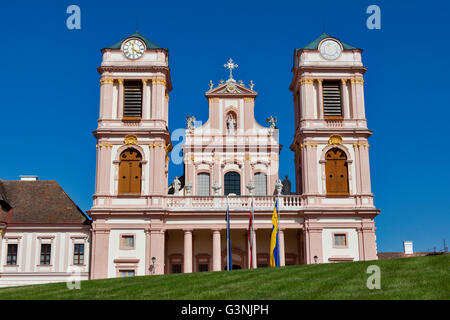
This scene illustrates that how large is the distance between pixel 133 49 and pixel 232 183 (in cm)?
1259

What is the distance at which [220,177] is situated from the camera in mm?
45156

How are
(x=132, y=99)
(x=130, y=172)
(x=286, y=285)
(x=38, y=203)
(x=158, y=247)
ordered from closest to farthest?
(x=286, y=285) → (x=158, y=247) → (x=130, y=172) → (x=132, y=99) → (x=38, y=203)

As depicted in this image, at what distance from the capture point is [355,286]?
1991cm

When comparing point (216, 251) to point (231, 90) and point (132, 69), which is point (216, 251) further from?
point (132, 69)

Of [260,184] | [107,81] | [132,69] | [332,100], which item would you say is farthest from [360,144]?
[107,81]

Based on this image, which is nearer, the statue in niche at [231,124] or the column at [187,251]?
the column at [187,251]

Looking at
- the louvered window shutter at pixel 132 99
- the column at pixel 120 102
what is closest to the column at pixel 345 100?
the louvered window shutter at pixel 132 99

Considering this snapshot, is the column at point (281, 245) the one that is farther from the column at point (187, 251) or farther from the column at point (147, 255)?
the column at point (147, 255)

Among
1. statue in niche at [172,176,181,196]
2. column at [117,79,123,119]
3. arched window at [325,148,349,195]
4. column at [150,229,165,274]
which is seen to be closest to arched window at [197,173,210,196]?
statue in niche at [172,176,181,196]

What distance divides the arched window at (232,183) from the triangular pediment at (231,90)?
Result: 21.0 feet

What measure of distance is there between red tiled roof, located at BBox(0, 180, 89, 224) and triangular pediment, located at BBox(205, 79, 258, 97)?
13762mm

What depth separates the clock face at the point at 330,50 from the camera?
44.2m

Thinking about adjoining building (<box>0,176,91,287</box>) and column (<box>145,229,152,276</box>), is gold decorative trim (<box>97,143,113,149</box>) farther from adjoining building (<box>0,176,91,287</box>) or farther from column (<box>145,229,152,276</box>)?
column (<box>145,229,152,276</box>)
